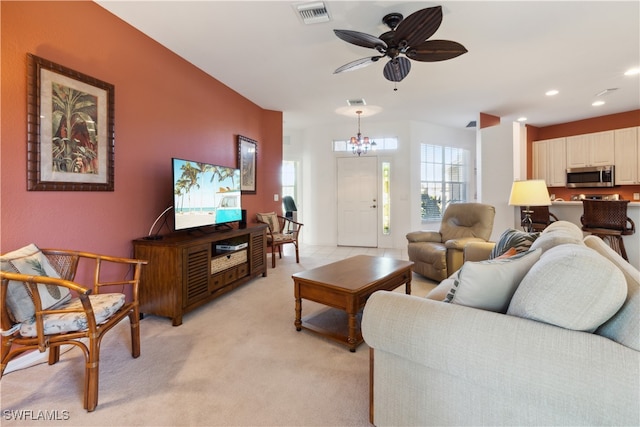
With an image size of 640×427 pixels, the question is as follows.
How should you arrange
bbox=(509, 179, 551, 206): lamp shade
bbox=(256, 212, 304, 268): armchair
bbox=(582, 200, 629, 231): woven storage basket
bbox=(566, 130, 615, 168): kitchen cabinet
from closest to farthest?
1. bbox=(509, 179, 551, 206): lamp shade
2. bbox=(582, 200, 629, 231): woven storage basket
3. bbox=(256, 212, 304, 268): armchair
4. bbox=(566, 130, 615, 168): kitchen cabinet

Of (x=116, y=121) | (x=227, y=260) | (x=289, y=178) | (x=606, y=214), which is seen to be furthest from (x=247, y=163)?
(x=606, y=214)

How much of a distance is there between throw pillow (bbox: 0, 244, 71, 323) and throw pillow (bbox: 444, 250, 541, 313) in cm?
206

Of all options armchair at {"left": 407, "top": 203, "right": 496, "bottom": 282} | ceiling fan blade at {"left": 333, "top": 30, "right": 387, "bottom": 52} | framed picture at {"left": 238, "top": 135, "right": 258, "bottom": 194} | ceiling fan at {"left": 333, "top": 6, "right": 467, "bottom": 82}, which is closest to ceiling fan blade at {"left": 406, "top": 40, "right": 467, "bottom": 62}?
ceiling fan at {"left": 333, "top": 6, "right": 467, "bottom": 82}

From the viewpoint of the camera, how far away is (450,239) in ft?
12.8

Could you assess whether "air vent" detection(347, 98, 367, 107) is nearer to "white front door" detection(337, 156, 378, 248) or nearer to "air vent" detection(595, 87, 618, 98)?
"white front door" detection(337, 156, 378, 248)

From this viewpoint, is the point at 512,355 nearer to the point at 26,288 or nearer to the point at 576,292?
the point at 576,292

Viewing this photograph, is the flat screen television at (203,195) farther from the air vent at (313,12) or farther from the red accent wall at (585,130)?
the red accent wall at (585,130)

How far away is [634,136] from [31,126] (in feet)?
26.5

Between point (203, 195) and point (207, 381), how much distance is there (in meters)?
1.91

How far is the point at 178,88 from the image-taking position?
10.6 ft

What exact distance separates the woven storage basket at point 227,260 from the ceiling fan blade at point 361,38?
2.27 meters

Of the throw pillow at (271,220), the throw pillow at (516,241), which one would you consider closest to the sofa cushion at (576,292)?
the throw pillow at (516,241)

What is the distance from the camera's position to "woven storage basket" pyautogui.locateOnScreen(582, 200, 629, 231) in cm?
371

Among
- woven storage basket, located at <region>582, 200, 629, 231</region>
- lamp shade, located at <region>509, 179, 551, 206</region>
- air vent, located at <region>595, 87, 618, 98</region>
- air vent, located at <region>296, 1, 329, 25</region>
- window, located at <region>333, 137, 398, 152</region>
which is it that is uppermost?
air vent, located at <region>595, 87, 618, 98</region>
